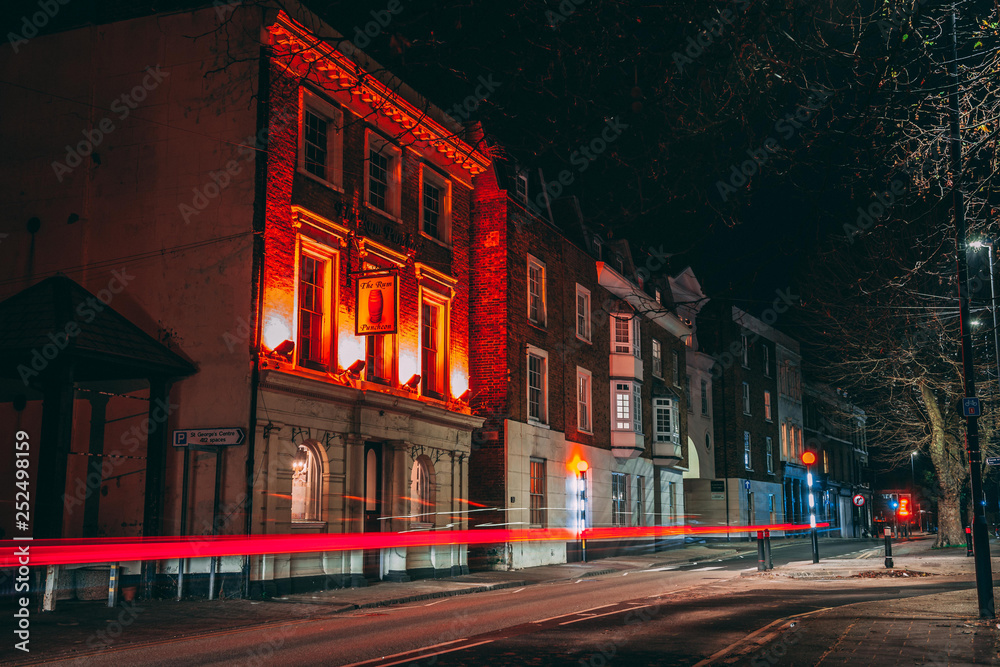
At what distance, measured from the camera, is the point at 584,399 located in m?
34.9

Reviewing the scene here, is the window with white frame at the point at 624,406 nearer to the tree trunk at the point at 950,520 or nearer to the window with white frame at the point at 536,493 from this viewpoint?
the window with white frame at the point at 536,493

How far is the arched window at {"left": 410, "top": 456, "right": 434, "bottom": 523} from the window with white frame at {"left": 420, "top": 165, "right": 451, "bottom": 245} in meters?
6.48

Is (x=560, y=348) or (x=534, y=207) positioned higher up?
(x=534, y=207)

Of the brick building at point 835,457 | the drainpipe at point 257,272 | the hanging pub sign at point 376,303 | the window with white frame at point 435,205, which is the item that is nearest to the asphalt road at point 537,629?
the drainpipe at point 257,272

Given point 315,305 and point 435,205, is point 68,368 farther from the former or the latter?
point 435,205

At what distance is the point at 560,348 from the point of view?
107 ft

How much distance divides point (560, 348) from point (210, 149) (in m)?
15.9

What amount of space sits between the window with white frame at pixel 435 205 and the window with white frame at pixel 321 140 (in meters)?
4.25

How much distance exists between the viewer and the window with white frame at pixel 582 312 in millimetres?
34688

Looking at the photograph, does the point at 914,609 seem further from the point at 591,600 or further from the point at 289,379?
the point at 289,379

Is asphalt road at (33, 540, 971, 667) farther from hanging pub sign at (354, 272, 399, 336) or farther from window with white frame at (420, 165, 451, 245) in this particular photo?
window with white frame at (420, 165, 451, 245)

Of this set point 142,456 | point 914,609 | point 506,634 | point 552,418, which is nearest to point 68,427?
point 142,456

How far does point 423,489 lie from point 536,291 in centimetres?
898

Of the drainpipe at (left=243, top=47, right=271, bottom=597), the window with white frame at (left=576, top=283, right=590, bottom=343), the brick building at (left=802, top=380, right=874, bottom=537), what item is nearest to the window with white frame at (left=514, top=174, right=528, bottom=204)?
the window with white frame at (left=576, top=283, right=590, bottom=343)
